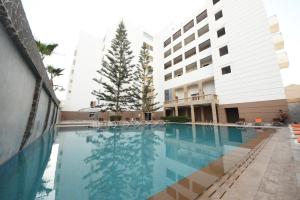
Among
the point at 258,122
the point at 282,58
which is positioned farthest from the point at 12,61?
the point at 282,58

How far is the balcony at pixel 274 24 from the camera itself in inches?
545

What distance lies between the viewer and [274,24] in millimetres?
13945

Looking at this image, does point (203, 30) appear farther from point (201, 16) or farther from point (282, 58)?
point (282, 58)

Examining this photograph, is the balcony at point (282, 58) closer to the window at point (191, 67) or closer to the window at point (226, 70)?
the window at point (226, 70)

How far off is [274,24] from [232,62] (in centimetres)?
510

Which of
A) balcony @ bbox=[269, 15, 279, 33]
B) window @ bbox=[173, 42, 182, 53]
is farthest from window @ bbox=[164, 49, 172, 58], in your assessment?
balcony @ bbox=[269, 15, 279, 33]

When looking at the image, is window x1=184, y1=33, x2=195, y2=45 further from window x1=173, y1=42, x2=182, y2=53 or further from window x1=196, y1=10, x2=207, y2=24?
window x1=196, y1=10, x2=207, y2=24

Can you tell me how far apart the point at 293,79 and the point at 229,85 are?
21909mm

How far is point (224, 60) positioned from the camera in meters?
16.3

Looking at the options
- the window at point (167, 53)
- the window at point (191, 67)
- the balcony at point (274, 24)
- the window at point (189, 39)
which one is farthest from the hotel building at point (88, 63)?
the balcony at point (274, 24)

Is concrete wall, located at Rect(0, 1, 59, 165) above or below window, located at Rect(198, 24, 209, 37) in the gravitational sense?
below

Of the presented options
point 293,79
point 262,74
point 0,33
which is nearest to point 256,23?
point 262,74

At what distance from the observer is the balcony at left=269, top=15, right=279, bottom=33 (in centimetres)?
1384

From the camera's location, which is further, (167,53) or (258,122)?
(167,53)
